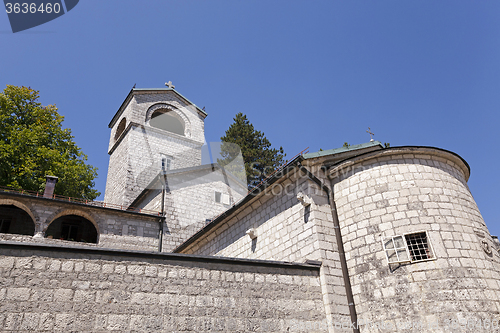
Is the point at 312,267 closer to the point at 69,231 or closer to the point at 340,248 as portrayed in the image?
the point at 340,248

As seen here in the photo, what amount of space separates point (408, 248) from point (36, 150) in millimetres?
20627

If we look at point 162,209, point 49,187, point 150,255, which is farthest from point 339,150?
point 49,187

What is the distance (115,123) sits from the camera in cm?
2727

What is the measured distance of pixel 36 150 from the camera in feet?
66.4

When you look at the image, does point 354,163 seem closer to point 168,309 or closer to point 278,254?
point 278,254

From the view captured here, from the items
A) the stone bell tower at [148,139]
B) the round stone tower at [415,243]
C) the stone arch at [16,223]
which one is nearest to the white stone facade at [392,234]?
the round stone tower at [415,243]

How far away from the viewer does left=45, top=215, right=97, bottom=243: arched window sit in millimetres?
17891

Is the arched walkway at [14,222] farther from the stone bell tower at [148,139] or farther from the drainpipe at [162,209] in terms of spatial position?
the drainpipe at [162,209]

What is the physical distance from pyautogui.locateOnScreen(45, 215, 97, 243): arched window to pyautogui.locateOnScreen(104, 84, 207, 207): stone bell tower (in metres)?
2.90

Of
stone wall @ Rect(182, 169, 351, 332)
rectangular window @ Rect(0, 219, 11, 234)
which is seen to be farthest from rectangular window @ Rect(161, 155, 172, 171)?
stone wall @ Rect(182, 169, 351, 332)

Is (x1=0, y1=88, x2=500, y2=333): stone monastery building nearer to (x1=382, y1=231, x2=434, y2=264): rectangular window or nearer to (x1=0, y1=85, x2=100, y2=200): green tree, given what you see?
(x1=382, y1=231, x2=434, y2=264): rectangular window

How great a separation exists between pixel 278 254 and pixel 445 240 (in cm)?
403

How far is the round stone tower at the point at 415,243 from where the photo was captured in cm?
692

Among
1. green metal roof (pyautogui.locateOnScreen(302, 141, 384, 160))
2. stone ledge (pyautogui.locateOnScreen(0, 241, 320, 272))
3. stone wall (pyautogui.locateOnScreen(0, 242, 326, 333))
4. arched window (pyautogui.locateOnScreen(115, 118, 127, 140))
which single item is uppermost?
arched window (pyautogui.locateOnScreen(115, 118, 127, 140))
